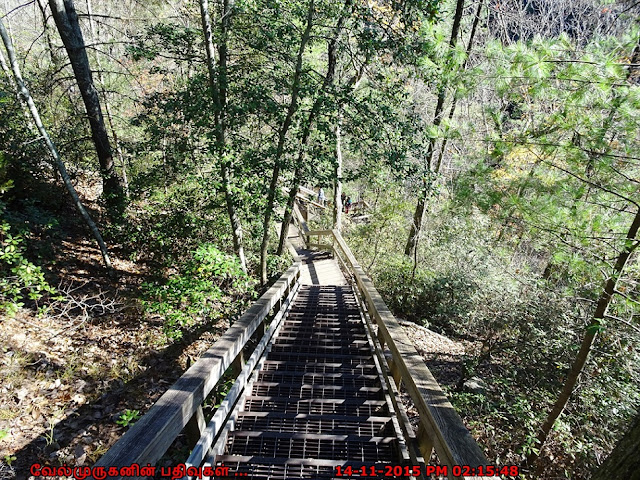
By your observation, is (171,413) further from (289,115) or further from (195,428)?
(289,115)

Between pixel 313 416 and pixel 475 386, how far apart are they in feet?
16.4

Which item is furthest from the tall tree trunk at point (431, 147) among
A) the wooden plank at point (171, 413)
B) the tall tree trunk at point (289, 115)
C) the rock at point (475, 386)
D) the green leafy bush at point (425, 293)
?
the wooden plank at point (171, 413)

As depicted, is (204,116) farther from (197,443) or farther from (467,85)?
(197,443)

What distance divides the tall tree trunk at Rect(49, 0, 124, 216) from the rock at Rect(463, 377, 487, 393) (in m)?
7.95

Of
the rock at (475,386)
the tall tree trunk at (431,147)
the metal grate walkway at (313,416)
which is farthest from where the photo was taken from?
the tall tree trunk at (431,147)

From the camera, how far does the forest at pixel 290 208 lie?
3.65m

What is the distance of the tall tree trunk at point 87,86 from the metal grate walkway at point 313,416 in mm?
5013

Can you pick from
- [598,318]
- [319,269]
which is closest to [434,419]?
[598,318]

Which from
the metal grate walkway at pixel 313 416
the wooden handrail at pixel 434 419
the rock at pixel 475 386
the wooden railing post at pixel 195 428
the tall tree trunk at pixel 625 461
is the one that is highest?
the wooden handrail at pixel 434 419

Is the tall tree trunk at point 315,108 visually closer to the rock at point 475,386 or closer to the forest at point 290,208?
the forest at point 290,208

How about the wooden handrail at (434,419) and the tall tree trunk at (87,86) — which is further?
the tall tree trunk at (87,86)

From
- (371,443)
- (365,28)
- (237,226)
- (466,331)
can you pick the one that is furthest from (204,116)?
(466,331)

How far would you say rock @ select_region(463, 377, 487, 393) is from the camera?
20.5ft

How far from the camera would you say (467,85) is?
4281 millimetres
